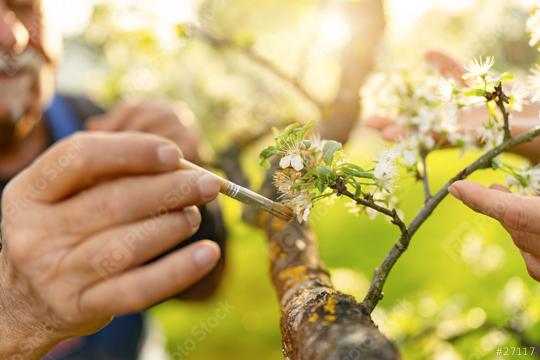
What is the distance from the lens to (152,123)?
2752 mm

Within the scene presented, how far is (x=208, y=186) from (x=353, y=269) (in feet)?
11.7

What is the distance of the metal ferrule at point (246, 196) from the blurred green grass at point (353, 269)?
2565 millimetres

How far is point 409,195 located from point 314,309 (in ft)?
14.6

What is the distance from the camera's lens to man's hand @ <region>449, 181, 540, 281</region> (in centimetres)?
96

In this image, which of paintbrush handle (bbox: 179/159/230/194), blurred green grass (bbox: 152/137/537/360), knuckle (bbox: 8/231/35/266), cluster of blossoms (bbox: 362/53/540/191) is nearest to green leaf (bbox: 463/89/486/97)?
cluster of blossoms (bbox: 362/53/540/191)

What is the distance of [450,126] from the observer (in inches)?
54.8

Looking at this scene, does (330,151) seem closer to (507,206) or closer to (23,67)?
(507,206)

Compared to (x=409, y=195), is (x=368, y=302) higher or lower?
higher

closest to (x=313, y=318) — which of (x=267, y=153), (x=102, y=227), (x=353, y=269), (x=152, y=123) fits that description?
(x=267, y=153)

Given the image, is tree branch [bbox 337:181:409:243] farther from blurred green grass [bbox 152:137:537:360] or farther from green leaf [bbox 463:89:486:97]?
blurred green grass [bbox 152:137:537:360]

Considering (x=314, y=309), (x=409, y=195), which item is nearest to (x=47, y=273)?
(x=314, y=309)

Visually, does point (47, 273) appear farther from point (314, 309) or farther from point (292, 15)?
point (292, 15)

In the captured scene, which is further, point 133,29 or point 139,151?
point 133,29

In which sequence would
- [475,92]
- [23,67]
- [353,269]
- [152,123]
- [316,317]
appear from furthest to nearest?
[353,269] < [23,67] < [152,123] < [475,92] < [316,317]
